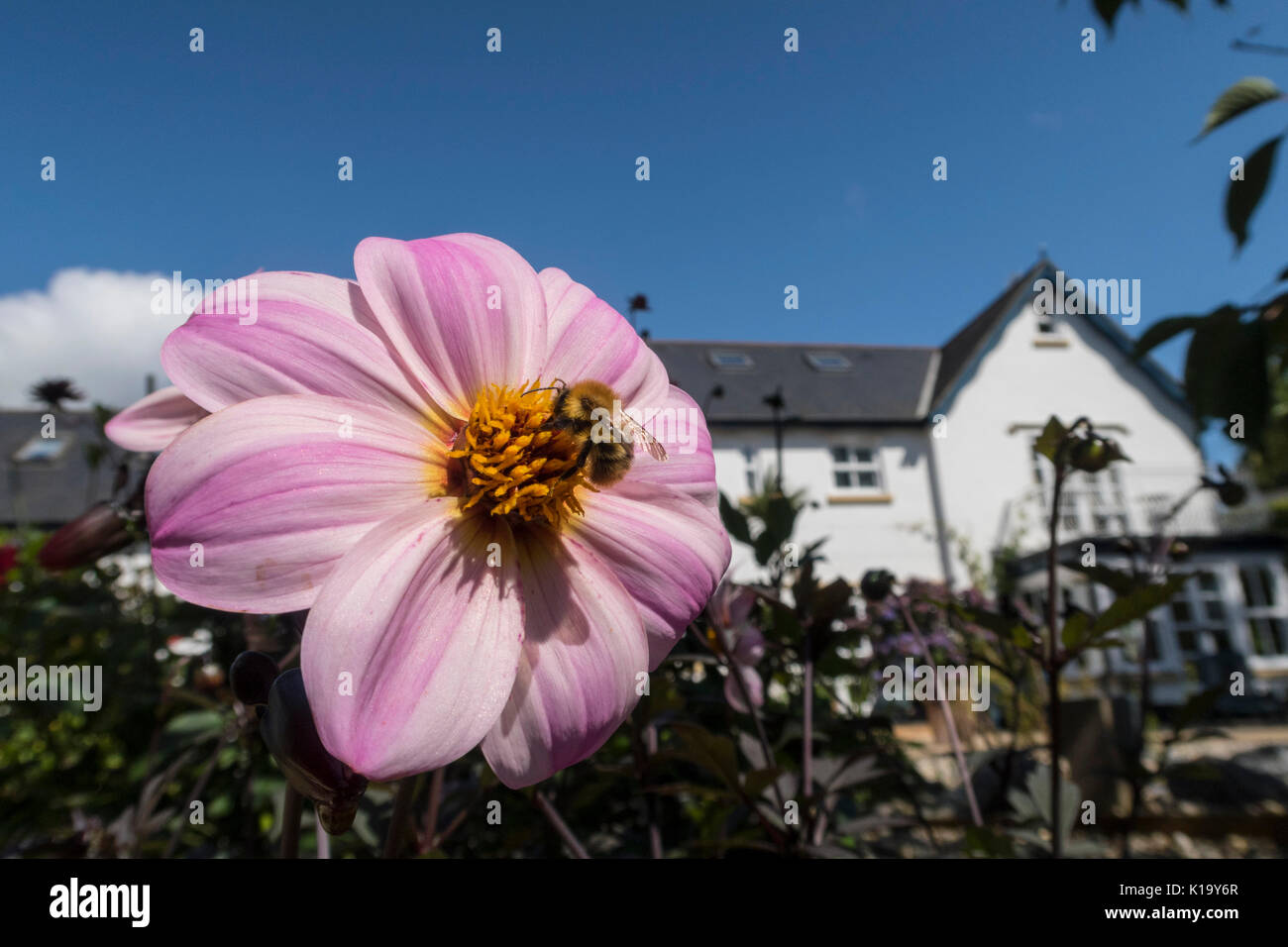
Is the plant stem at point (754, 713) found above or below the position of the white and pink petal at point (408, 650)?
below

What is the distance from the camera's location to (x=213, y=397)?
38 cm

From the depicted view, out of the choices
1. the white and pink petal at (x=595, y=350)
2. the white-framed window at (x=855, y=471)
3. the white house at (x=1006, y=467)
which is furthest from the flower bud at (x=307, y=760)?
the white-framed window at (x=855, y=471)

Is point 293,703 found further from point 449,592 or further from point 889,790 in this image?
point 889,790

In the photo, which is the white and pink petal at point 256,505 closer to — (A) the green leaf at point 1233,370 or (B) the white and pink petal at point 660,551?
(B) the white and pink petal at point 660,551

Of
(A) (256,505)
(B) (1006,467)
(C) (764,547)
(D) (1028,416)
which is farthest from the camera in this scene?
(D) (1028,416)

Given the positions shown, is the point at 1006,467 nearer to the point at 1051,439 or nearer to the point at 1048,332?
the point at 1048,332

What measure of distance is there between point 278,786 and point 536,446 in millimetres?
1242

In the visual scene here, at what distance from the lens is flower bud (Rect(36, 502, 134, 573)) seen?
2.12 ft

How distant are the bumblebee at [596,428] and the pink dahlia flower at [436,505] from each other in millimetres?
11

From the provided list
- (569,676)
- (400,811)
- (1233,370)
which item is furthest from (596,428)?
(1233,370)

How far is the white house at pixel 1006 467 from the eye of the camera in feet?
41.9

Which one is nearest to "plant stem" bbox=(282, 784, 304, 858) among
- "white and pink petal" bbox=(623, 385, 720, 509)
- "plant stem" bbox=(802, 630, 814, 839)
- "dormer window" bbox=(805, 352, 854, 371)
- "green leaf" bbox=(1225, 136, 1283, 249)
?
"white and pink petal" bbox=(623, 385, 720, 509)

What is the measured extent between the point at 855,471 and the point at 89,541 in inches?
533

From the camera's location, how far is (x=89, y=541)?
0.65 meters
